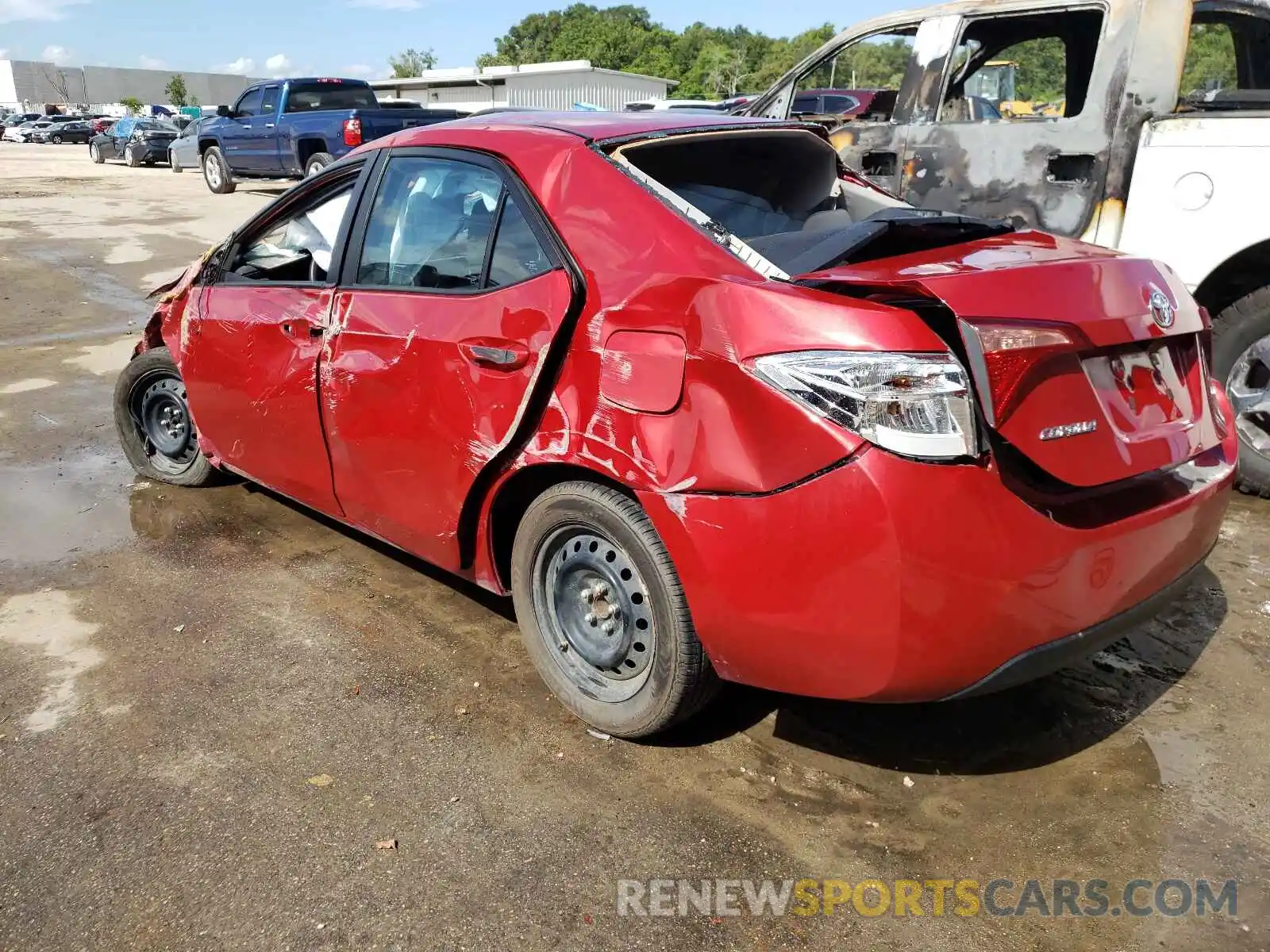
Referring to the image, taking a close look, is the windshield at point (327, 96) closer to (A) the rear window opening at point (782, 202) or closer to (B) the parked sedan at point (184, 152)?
(B) the parked sedan at point (184, 152)

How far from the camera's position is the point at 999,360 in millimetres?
2188

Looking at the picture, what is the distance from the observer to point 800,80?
6.19 metres

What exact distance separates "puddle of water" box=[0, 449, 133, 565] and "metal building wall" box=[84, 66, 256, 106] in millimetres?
128664

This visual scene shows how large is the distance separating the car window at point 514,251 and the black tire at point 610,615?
629mm

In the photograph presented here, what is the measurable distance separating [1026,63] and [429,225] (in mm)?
4572

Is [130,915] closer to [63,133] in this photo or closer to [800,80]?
[800,80]

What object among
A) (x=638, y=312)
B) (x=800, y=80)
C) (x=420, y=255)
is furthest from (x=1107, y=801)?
(x=800, y=80)

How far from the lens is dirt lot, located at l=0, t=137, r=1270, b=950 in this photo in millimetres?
2221

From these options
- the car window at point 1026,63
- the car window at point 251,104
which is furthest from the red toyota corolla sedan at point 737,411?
the car window at point 251,104

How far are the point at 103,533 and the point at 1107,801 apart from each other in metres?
4.12

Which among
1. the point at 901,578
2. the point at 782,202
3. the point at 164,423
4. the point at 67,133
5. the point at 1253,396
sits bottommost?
the point at 164,423

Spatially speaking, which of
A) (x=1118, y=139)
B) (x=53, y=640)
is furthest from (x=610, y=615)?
(x=1118, y=139)

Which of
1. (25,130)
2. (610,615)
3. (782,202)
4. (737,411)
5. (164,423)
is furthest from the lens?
(25,130)

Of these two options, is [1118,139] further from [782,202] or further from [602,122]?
[602,122]
